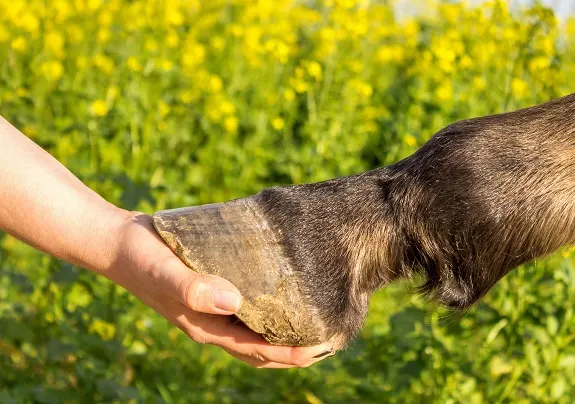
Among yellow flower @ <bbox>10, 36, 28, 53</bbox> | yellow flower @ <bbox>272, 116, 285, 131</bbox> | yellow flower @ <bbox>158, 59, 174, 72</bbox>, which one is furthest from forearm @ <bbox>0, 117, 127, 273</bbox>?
yellow flower @ <bbox>10, 36, 28, 53</bbox>

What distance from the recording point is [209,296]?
6.16 ft

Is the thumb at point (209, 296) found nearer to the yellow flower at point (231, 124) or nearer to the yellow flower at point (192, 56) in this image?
the yellow flower at point (231, 124)

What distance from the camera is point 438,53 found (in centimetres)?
417

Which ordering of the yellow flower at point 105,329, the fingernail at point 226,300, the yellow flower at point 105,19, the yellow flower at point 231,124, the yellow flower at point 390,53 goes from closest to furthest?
the fingernail at point 226,300 → the yellow flower at point 105,329 → the yellow flower at point 231,124 → the yellow flower at point 105,19 → the yellow flower at point 390,53

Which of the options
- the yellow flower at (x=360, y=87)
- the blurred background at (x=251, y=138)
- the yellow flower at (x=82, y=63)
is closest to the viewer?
the blurred background at (x=251, y=138)

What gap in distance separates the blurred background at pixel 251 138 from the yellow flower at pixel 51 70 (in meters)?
0.01

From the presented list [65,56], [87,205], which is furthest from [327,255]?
[65,56]

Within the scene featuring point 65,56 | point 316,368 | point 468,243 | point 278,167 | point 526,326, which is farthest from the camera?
point 65,56

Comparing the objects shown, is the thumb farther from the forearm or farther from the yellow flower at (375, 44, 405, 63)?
the yellow flower at (375, 44, 405, 63)

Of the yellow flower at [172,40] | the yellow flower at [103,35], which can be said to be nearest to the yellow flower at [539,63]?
the yellow flower at [172,40]

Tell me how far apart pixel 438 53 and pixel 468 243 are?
236cm

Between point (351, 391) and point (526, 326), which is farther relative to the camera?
point (351, 391)

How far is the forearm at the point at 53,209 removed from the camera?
211 centimetres

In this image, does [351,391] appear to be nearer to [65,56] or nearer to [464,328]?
[464,328]
